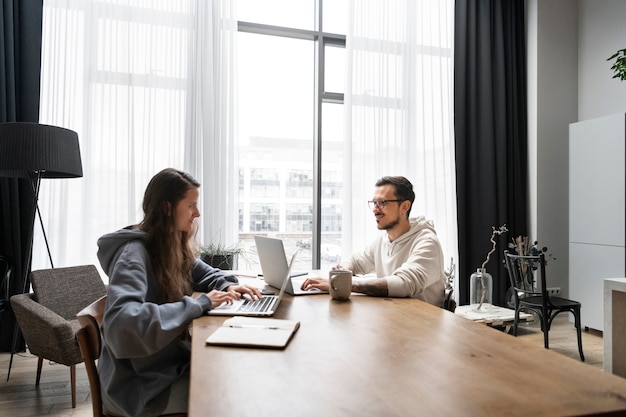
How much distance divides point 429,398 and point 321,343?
392mm

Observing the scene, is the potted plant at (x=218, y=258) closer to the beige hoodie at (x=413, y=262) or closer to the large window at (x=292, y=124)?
the large window at (x=292, y=124)

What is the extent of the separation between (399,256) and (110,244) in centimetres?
133

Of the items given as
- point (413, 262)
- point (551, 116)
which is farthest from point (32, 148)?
point (551, 116)

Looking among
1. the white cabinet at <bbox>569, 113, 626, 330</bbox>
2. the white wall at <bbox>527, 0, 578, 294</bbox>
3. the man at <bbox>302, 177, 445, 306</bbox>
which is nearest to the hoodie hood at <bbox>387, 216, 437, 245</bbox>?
the man at <bbox>302, 177, 445, 306</bbox>

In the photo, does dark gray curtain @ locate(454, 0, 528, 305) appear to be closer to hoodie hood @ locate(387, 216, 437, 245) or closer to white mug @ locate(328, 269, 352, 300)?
hoodie hood @ locate(387, 216, 437, 245)

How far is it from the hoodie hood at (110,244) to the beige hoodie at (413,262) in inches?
39.7

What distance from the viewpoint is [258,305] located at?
1573mm

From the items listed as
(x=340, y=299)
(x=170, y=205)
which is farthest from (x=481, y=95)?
(x=170, y=205)

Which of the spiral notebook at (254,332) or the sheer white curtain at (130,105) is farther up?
the sheer white curtain at (130,105)

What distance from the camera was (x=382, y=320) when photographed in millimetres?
1432

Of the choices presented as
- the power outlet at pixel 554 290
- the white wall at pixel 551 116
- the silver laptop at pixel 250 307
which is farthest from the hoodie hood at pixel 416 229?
the power outlet at pixel 554 290

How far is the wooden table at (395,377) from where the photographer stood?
0.79 m

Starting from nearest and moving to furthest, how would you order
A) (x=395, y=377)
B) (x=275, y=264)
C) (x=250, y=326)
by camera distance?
(x=395, y=377)
(x=250, y=326)
(x=275, y=264)

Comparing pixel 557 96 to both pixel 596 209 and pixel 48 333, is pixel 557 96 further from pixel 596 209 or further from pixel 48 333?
pixel 48 333
